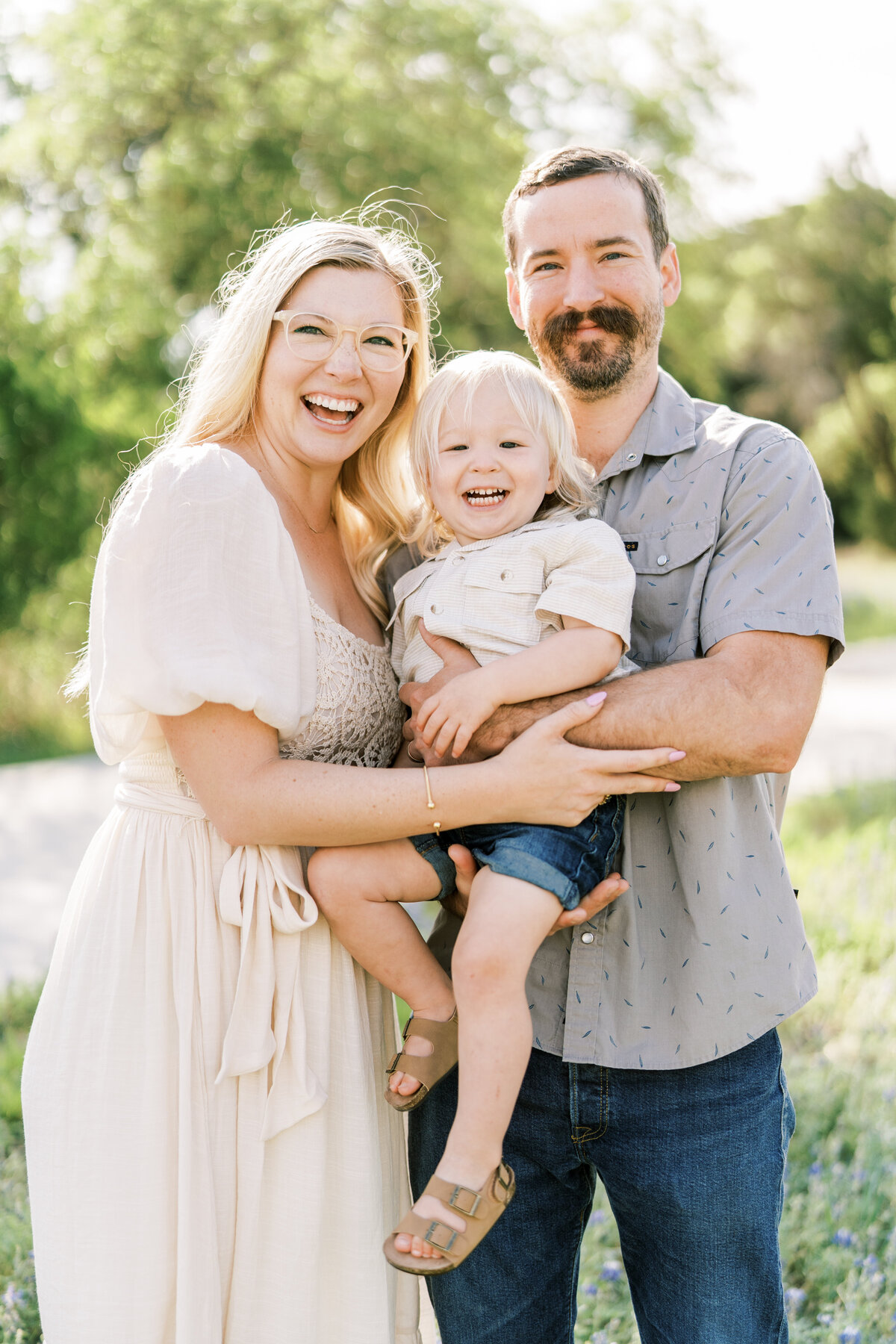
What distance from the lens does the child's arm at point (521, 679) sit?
2.16 m

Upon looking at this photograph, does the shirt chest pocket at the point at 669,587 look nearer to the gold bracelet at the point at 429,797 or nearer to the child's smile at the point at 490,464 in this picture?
the child's smile at the point at 490,464

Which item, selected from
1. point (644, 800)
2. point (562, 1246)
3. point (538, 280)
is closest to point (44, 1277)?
point (562, 1246)

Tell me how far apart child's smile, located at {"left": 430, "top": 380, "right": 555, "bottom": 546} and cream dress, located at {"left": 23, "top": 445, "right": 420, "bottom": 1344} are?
1.50 ft

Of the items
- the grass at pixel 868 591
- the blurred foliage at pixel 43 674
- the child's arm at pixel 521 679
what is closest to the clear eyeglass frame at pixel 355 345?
the child's arm at pixel 521 679

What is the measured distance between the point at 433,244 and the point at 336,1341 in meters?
15.2

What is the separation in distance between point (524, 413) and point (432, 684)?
596 mm

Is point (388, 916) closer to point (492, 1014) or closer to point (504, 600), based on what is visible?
point (492, 1014)

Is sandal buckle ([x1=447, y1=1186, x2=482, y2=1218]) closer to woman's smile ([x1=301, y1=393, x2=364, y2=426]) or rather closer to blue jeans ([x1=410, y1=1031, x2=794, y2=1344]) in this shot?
blue jeans ([x1=410, y1=1031, x2=794, y2=1344])

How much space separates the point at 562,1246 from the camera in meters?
2.38

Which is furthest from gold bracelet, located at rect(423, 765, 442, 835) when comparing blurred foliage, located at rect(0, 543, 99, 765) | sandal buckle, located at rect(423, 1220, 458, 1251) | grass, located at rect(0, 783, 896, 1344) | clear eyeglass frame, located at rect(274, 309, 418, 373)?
blurred foliage, located at rect(0, 543, 99, 765)

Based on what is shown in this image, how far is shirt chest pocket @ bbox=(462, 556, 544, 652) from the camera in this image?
2.30 m

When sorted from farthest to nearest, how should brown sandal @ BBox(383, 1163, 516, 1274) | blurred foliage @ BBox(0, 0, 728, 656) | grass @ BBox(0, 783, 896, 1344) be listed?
blurred foliage @ BBox(0, 0, 728, 656)
grass @ BBox(0, 783, 896, 1344)
brown sandal @ BBox(383, 1163, 516, 1274)

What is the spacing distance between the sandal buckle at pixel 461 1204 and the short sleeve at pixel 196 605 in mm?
840

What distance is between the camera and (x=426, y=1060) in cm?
214
